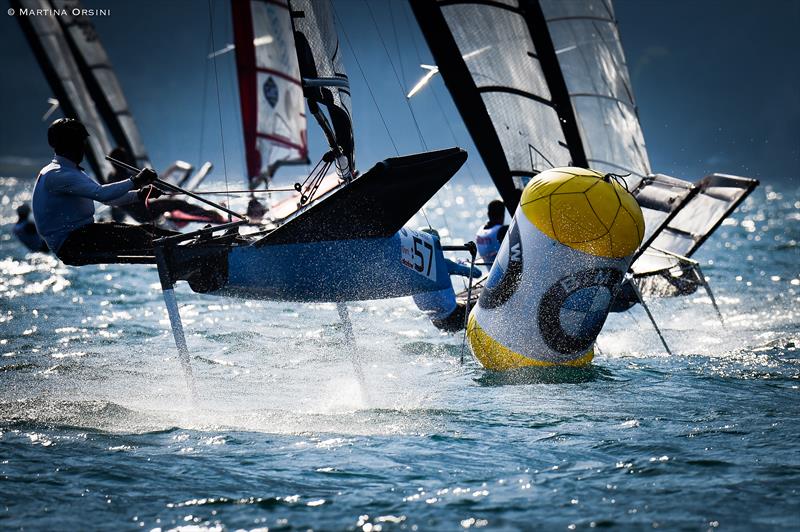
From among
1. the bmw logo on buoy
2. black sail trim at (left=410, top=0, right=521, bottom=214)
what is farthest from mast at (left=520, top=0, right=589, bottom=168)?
the bmw logo on buoy

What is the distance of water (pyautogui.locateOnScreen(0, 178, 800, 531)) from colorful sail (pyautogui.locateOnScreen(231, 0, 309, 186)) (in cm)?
771

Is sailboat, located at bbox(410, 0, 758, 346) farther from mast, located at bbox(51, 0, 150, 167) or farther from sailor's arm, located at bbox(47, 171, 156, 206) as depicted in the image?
mast, located at bbox(51, 0, 150, 167)

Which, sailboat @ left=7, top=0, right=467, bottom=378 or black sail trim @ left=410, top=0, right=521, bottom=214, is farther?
black sail trim @ left=410, top=0, right=521, bottom=214

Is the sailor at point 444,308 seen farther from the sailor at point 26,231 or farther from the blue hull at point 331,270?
the sailor at point 26,231

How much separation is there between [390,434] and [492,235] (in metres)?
3.92

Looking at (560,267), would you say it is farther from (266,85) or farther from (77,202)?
(266,85)

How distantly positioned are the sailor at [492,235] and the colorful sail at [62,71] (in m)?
9.89

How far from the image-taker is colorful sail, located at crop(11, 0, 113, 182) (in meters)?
15.8

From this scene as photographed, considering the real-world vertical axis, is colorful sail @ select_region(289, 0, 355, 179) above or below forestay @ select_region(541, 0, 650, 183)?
above

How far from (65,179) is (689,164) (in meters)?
194

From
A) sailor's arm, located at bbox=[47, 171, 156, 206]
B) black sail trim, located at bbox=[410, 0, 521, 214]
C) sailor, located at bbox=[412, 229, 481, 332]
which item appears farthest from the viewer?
black sail trim, located at bbox=[410, 0, 521, 214]

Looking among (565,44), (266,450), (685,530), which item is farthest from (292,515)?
(565,44)

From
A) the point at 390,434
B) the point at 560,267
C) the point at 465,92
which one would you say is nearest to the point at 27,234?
the point at 465,92

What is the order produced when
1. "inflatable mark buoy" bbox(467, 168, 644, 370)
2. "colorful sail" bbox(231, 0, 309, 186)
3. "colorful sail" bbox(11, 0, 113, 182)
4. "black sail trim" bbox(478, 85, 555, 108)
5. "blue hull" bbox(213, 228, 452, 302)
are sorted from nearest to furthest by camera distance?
"blue hull" bbox(213, 228, 452, 302), "inflatable mark buoy" bbox(467, 168, 644, 370), "black sail trim" bbox(478, 85, 555, 108), "colorful sail" bbox(231, 0, 309, 186), "colorful sail" bbox(11, 0, 113, 182)
